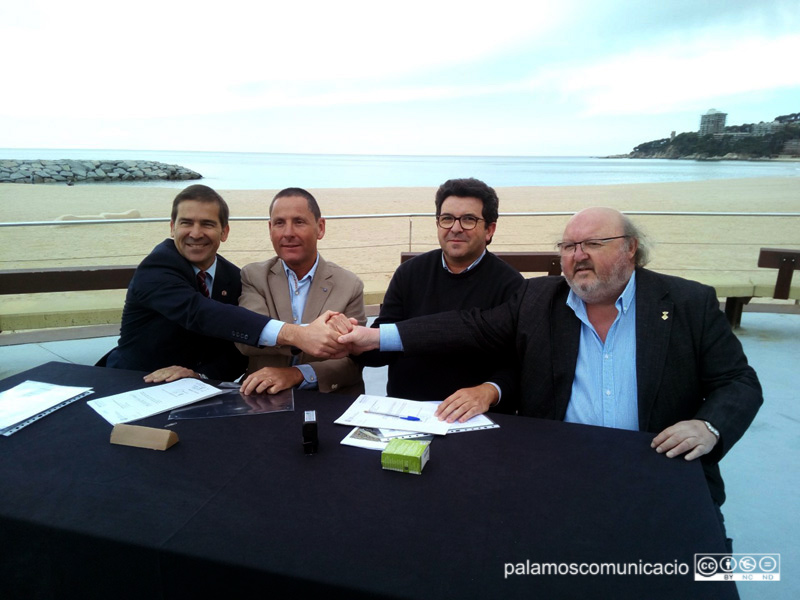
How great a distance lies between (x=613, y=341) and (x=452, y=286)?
870 mm

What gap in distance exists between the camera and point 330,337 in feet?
6.93

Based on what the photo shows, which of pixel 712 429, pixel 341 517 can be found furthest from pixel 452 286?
pixel 341 517

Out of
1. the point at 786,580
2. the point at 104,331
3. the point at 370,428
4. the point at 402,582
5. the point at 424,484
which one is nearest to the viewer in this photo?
the point at 402,582

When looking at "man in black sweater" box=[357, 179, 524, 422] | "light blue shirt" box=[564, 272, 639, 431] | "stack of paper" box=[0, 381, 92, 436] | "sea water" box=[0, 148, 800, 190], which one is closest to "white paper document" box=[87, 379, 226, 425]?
"stack of paper" box=[0, 381, 92, 436]

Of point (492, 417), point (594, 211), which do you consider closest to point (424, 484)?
point (492, 417)

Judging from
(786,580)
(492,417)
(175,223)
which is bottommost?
(786,580)

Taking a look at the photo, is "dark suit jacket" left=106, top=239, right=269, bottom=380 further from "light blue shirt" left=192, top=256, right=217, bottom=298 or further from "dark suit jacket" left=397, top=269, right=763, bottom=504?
"dark suit jacket" left=397, top=269, right=763, bottom=504

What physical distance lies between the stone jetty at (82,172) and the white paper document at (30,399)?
157 feet

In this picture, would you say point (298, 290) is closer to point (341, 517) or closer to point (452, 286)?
point (452, 286)

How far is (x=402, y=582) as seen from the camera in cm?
92

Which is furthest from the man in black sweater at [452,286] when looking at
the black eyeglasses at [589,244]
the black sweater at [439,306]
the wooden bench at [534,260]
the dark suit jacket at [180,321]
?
the wooden bench at [534,260]

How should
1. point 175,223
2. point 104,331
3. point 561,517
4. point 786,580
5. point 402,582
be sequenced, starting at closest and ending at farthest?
point 402,582, point 561,517, point 786,580, point 175,223, point 104,331

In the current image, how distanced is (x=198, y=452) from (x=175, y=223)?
1.42 m

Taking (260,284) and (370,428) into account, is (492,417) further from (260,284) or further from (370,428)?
(260,284)
